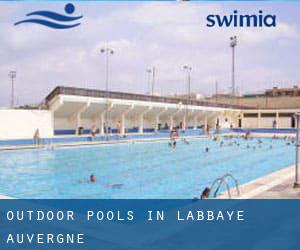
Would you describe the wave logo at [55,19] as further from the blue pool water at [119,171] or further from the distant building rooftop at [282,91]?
the distant building rooftop at [282,91]

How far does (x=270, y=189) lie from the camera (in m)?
7.62

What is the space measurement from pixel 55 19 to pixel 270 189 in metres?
17.2

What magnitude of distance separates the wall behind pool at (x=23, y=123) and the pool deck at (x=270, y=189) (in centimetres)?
1833

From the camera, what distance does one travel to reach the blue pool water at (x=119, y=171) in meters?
10.2

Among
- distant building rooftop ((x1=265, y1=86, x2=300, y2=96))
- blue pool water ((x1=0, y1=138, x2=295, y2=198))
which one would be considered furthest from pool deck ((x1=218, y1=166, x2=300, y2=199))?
distant building rooftop ((x1=265, y1=86, x2=300, y2=96))

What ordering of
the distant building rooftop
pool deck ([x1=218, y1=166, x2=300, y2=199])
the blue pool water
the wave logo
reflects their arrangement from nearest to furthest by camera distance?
pool deck ([x1=218, y1=166, x2=300, y2=199])
the blue pool water
the wave logo
the distant building rooftop

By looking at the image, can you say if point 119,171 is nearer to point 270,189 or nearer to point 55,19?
point 270,189

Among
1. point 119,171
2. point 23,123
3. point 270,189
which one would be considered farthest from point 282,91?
point 270,189

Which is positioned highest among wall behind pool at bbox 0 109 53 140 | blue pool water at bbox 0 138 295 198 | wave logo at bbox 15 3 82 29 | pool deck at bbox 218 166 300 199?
wave logo at bbox 15 3 82 29

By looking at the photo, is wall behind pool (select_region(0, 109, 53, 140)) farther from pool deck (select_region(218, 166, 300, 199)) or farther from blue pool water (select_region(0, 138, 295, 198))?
pool deck (select_region(218, 166, 300, 199))

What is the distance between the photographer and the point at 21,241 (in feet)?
15.1

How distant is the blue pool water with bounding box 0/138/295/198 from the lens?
10.2 metres

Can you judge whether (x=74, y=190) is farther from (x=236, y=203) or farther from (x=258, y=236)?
(x=258, y=236)

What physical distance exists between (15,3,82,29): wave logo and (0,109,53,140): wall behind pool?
19.0 ft
